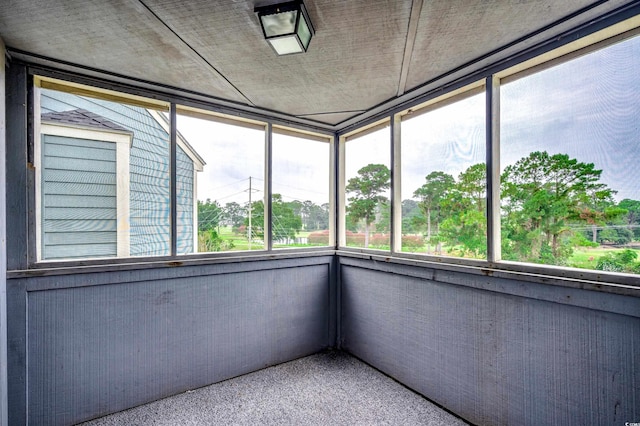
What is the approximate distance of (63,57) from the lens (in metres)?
Result: 1.76

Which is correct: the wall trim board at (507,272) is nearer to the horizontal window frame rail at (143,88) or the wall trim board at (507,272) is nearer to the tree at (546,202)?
the tree at (546,202)

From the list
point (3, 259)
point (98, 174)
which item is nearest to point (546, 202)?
point (98, 174)

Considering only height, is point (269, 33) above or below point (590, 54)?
above

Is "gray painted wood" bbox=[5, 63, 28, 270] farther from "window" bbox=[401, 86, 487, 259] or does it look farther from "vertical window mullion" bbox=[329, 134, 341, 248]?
"window" bbox=[401, 86, 487, 259]

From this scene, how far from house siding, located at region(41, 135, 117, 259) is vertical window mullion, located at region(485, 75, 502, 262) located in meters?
2.66

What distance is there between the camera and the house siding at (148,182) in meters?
2.13

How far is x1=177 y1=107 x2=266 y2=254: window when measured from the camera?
235 centimetres

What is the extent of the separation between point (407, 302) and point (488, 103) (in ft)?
5.21

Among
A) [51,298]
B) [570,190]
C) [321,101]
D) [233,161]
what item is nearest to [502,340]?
[570,190]

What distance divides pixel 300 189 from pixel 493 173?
1.76 meters

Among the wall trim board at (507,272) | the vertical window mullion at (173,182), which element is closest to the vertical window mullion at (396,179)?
the wall trim board at (507,272)

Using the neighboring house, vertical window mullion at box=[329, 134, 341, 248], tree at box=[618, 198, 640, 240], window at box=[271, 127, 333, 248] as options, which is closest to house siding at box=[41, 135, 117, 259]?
the neighboring house

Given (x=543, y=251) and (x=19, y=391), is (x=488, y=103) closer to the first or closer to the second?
(x=543, y=251)

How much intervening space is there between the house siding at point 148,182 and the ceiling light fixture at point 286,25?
1.30 metres
